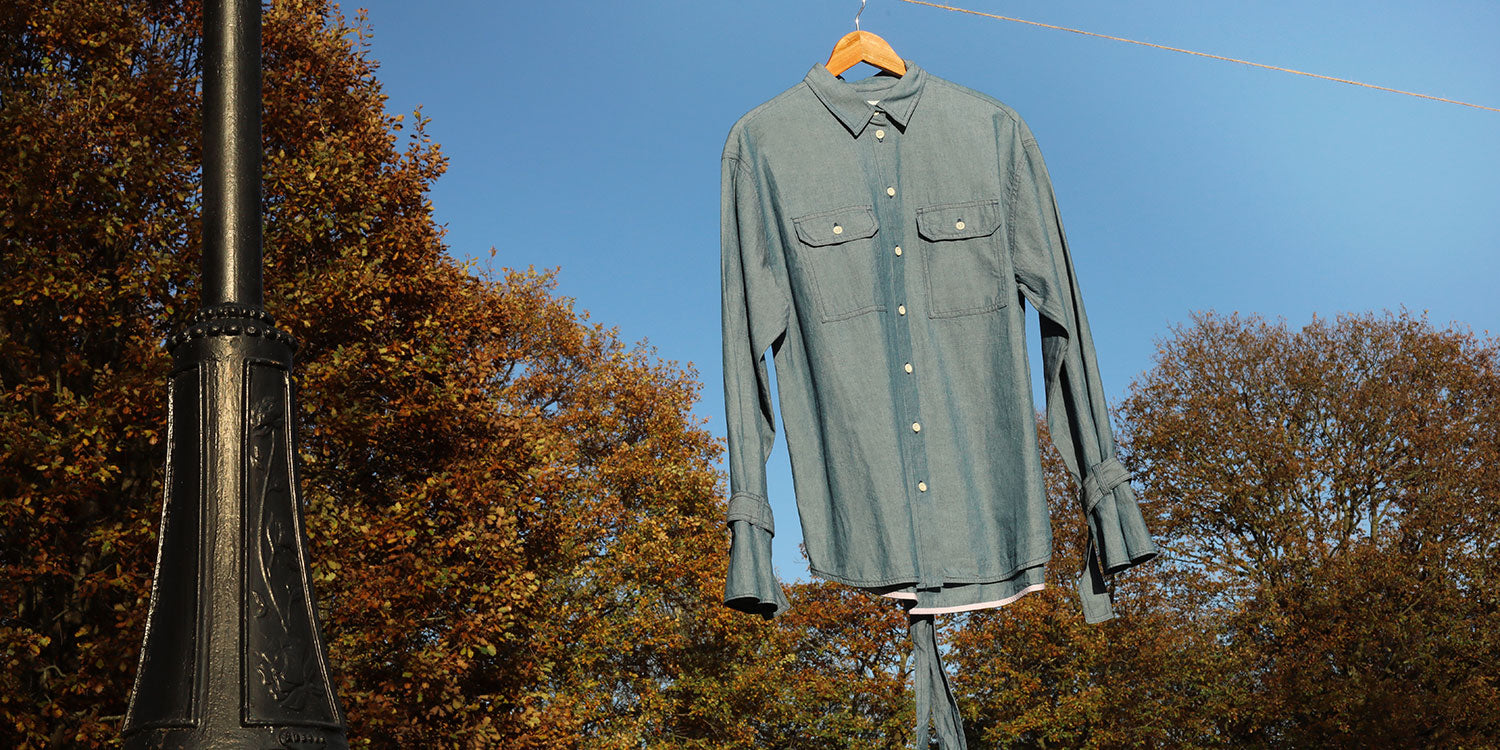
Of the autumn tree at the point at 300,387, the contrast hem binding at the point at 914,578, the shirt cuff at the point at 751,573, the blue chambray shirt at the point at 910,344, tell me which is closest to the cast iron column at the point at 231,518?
the shirt cuff at the point at 751,573

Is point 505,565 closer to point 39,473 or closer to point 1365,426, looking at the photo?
point 39,473

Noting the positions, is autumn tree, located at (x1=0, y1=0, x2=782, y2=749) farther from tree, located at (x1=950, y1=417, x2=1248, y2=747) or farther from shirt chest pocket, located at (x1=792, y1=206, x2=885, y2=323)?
tree, located at (x1=950, y1=417, x2=1248, y2=747)

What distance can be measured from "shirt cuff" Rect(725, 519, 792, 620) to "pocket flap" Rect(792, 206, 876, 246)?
94 cm

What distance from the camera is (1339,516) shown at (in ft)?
78.3

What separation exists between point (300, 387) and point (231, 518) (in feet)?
28.7

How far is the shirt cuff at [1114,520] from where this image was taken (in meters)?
3.35

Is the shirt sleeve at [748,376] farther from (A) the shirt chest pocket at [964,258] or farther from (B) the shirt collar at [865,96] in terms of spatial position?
(A) the shirt chest pocket at [964,258]

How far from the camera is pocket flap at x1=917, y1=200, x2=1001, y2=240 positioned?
3637 millimetres

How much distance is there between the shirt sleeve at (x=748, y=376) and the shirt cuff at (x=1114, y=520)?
0.95m

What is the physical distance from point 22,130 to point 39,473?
3058 millimetres

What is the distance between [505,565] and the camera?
12.7 m

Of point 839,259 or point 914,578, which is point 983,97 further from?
point 914,578

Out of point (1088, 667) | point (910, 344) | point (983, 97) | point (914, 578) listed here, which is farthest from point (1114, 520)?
point (1088, 667)

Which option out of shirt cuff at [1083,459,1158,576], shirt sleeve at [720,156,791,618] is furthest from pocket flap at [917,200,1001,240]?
shirt cuff at [1083,459,1158,576]
